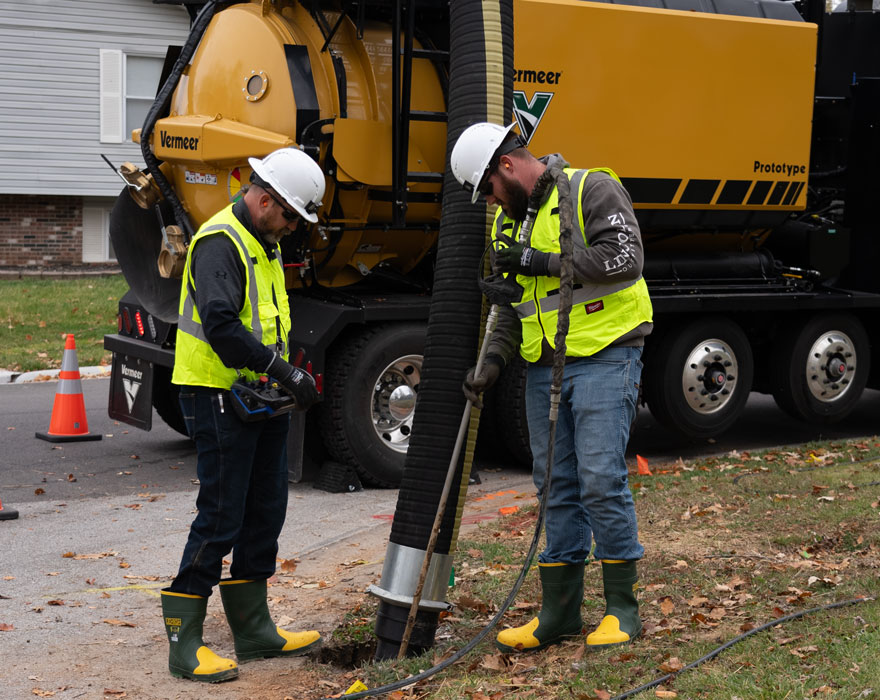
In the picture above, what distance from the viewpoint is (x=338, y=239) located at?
8312 millimetres

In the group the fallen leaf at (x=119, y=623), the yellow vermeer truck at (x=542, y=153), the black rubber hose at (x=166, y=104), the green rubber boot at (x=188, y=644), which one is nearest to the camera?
the green rubber boot at (x=188, y=644)

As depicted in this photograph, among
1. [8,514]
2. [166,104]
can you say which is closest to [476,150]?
[8,514]

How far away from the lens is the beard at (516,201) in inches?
191

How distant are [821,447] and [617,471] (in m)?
5.39

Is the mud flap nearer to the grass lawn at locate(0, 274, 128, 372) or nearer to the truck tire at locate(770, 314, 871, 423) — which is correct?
the grass lawn at locate(0, 274, 128, 372)

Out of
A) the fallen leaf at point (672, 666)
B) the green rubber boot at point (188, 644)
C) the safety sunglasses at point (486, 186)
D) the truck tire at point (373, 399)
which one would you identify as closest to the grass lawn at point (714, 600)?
the fallen leaf at point (672, 666)

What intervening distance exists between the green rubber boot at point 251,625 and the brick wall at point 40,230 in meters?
17.5

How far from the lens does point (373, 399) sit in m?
8.38

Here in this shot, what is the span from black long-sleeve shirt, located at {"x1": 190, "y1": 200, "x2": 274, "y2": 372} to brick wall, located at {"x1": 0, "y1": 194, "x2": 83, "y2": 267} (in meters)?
17.7

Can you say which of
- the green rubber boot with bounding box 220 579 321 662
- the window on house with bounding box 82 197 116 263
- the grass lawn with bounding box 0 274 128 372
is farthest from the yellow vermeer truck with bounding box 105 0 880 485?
the window on house with bounding box 82 197 116 263

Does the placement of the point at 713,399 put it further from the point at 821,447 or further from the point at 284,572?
the point at 284,572

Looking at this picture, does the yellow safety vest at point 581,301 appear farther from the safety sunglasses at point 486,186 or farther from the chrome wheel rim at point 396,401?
the chrome wheel rim at point 396,401

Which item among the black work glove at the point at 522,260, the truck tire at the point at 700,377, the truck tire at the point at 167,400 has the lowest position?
the truck tire at the point at 167,400

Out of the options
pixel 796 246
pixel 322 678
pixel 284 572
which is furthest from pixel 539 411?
pixel 796 246
